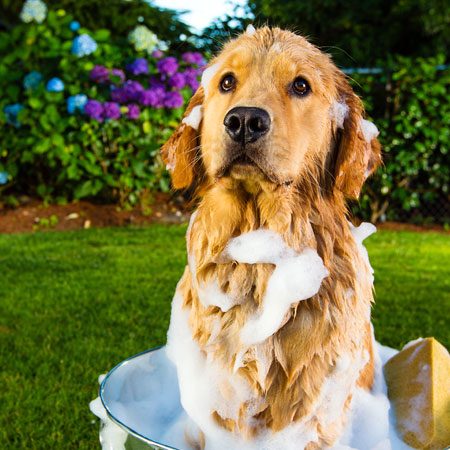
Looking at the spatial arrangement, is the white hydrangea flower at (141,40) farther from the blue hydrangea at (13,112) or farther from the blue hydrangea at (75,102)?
the blue hydrangea at (13,112)

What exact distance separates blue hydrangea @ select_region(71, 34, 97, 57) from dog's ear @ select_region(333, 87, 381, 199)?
506 centimetres

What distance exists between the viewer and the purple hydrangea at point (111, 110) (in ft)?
20.6

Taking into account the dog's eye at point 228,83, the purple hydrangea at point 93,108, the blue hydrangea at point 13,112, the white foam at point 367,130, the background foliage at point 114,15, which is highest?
the background foliage at point 114,15

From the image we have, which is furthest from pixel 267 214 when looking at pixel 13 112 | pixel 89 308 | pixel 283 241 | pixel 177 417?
pixel 13 112

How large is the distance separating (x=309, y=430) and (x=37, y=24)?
6421 millimetres

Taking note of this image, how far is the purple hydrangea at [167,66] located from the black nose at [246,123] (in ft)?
17.6

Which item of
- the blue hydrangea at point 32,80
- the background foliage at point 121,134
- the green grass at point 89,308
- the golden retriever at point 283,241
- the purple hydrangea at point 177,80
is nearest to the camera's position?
the golden retriever at point 283,241

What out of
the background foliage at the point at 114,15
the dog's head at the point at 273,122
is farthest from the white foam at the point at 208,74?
the background foliage at the point at 114,15

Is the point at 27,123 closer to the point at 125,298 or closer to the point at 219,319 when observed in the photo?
the point at 125,298

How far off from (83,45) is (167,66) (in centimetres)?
101

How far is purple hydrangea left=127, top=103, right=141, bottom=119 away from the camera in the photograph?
6.40 metres

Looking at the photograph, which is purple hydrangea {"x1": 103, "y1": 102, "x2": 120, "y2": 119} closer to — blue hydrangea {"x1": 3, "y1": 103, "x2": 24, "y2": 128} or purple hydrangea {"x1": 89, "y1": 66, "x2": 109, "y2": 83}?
purple hydrangea {"x1": 89, "y1": 66, "x2": 109, "y2": 83}

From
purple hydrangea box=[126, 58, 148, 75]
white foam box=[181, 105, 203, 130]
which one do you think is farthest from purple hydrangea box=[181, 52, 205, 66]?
white foam box=[181, 105, 203, 130]

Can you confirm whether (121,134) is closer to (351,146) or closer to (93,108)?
(93,108)
